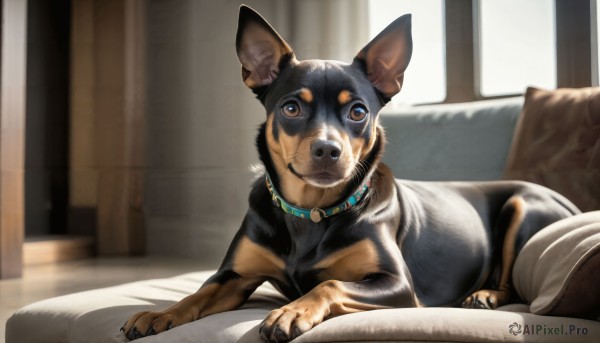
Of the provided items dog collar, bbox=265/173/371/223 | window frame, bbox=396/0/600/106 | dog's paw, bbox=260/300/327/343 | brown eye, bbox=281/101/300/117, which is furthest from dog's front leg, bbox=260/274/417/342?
window frame, bbox=396/0/600/106

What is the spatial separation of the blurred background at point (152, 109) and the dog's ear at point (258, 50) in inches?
112

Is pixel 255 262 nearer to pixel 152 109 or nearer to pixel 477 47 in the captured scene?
pixel 477 47

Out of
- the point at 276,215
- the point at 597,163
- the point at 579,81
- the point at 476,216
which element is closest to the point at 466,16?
the point at 579,81

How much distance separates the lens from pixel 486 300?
1.94m

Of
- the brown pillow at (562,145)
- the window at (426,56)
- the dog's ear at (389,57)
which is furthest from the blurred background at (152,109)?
the dog's ear at (389,57)

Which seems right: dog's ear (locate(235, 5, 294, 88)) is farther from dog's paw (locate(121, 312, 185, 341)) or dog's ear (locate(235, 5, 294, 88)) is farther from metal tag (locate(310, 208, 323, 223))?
dog's paw (locate(121, 312, 185, 341))

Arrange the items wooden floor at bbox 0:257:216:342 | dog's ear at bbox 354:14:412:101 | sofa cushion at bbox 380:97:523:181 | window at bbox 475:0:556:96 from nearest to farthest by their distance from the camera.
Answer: dog's ear at bbox 354:14:412:101, sofa cushion at bbox 380:97:523:181, wooden floor at bbox 0:257:216:342, window at bbox 475:0:556:96

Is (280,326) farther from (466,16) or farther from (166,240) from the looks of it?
(166,240)

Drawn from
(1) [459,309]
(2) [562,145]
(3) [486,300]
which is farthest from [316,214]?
(2) [562,145]

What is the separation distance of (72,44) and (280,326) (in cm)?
469

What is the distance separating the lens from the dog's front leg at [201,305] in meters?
1.57

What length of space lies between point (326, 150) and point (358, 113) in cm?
21

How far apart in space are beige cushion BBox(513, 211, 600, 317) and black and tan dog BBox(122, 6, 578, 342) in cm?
17

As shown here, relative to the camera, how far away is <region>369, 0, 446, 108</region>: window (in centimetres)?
464
